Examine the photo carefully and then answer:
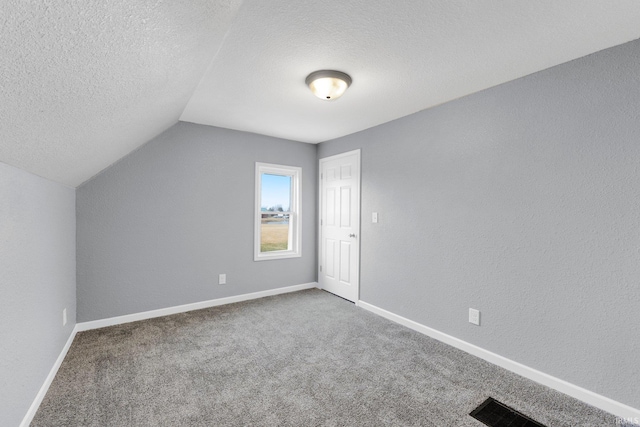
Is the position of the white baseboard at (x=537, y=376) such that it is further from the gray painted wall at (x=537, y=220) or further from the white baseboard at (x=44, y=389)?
the white baseboard at (x=44, y=389)

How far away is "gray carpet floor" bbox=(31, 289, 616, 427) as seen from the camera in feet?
5.79

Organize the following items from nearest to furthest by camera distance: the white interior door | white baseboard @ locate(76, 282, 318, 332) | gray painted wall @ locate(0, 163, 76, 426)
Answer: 1. gray painted wall @ locate(0, 163, 76, 426)
2. white baseboard @ locate(76, 282, 318, 332)
3. the white interior door

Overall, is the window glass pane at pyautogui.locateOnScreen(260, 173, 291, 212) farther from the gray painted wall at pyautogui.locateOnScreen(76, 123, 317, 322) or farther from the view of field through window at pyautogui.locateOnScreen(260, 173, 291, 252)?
the gray painted wall at pyautogui.locateOnScreen(76, 123, 317, 322)

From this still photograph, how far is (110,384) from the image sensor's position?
2051 millimetres

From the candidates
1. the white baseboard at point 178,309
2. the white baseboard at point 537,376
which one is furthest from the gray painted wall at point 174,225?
the white baseboard at point 537,376

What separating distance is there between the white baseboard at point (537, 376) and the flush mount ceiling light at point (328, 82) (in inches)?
95.0

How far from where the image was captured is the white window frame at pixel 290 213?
13.1 ft

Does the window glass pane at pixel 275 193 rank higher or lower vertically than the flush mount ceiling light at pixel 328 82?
lower

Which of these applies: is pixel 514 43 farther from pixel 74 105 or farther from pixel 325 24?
pixel 74 105

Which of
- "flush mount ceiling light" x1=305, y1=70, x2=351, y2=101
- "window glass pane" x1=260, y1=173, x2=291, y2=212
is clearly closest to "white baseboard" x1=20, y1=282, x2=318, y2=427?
"window glass pane" x1=260, y1=173, x2=291, y2=212

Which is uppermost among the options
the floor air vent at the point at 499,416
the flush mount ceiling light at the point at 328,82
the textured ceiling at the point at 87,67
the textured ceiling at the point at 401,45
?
the textured ceiling at the point at 401,45

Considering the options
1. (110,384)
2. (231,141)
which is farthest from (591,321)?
(231,141)

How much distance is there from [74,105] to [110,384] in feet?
6.17

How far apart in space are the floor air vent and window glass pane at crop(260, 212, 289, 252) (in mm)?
3068
